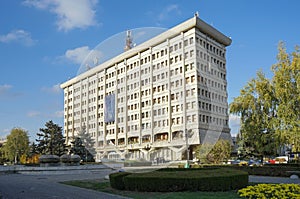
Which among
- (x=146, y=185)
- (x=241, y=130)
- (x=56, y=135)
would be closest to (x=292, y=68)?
(x=241, y=130)

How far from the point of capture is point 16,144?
73.1m

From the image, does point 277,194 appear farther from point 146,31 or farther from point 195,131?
point 195,131

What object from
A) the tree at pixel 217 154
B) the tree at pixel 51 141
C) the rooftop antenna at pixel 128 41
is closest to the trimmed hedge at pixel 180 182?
the rooftop antenna at pixel 128 41

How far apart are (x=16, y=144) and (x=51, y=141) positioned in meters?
20.4

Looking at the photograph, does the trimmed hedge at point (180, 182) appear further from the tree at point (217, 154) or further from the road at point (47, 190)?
the tree at point (217, 154)

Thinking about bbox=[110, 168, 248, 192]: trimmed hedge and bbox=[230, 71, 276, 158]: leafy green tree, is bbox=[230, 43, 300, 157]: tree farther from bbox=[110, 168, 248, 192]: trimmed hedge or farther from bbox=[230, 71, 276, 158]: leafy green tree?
bbox=[110, 168, 248, 192]: trimmed hedge

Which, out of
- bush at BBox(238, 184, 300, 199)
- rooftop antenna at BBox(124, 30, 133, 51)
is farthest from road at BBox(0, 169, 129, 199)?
rooftop antenna at BBox(124, 30, 133, 51)

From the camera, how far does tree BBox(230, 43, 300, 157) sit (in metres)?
32.4

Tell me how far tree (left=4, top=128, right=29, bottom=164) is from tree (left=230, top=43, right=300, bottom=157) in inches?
2001

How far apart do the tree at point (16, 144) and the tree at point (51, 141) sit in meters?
17.4

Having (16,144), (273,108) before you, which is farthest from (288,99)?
(16,144)

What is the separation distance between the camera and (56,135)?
57.3 m

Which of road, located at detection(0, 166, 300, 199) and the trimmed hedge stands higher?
the trimmed hedge

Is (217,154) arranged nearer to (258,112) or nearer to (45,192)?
(258,112)
